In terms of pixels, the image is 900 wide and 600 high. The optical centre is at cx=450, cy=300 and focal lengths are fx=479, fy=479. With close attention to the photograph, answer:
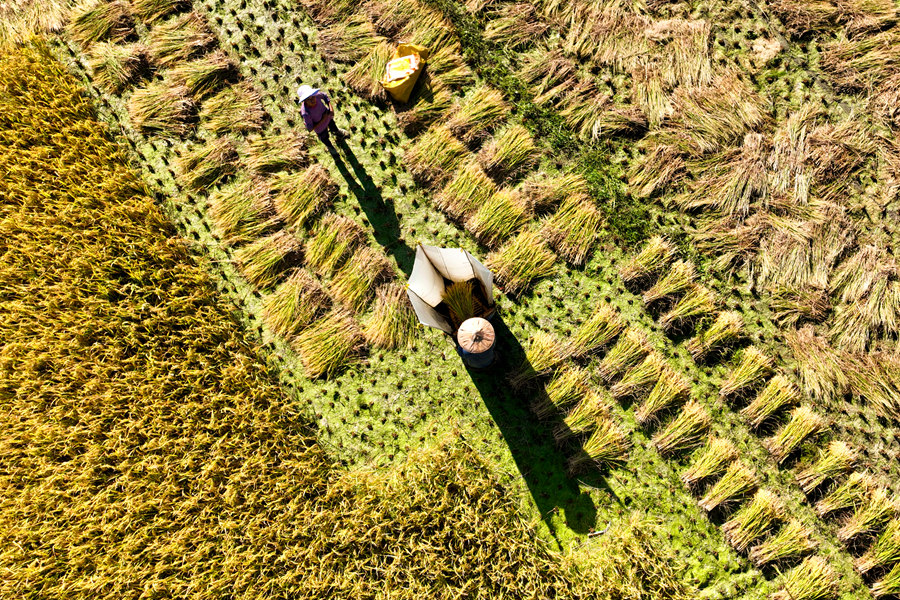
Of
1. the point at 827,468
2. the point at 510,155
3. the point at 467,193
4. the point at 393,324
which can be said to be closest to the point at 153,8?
the point at 467,193

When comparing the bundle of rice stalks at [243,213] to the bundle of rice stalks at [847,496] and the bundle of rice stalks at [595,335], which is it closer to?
the bundle of rice stalks at [595,335]

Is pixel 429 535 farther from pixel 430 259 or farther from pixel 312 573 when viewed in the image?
pixel 430 259

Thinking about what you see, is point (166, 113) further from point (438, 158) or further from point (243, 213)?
point (438, 158)

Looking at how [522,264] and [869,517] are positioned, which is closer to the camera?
[869,517]

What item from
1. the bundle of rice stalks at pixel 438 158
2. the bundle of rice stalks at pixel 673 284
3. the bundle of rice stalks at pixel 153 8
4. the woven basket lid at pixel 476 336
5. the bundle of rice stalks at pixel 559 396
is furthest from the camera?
the bundle of rice stalks at pixel 153 8

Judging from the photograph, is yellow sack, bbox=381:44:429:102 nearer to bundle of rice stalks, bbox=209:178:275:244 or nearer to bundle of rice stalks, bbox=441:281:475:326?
bundle of rice stalks, bbox=209:178:275:244

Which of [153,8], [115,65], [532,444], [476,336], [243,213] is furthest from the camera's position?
[153,8]

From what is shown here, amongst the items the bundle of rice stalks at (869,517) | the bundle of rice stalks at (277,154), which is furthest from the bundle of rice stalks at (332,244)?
the bundle of rice stalks at (869,517)
